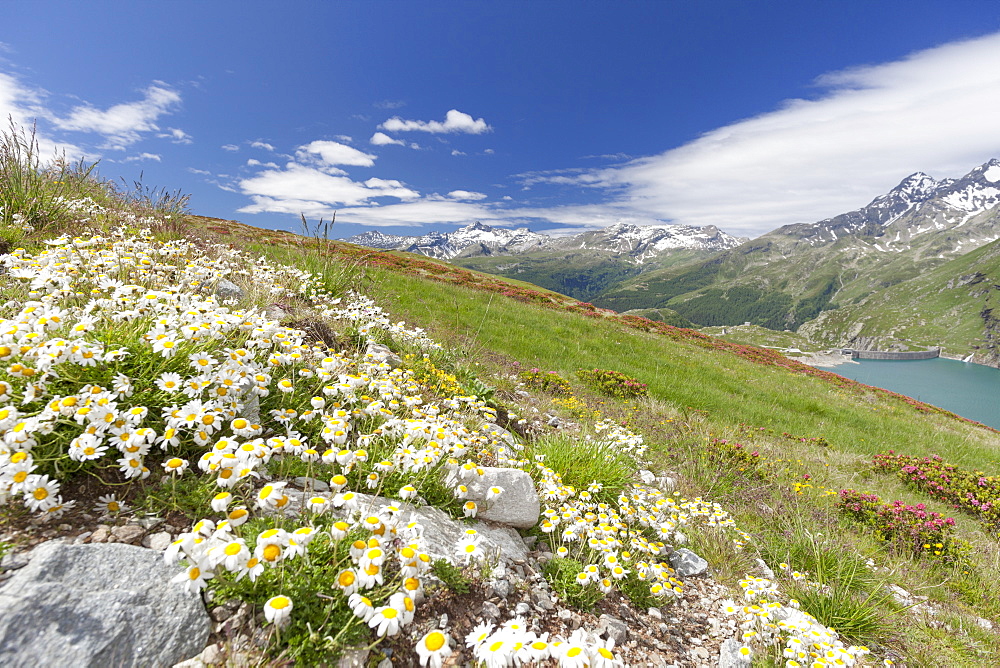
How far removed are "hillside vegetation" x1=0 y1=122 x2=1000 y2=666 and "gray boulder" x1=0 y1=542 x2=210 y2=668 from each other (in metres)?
0.17

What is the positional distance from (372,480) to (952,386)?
167m

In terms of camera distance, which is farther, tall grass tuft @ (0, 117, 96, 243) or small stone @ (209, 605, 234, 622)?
tall grass tuft @ (0, 117, 96, 243)

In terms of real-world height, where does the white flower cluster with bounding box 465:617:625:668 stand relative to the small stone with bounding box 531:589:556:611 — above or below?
above

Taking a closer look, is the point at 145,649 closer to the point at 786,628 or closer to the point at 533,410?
the point at 786,628

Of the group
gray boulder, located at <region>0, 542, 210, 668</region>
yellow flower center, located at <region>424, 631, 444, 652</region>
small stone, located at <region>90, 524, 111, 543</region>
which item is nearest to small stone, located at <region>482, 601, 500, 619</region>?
yellow flower center, located at <region>424, 631, 444, 652</region>

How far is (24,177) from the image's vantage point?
945 centimetres

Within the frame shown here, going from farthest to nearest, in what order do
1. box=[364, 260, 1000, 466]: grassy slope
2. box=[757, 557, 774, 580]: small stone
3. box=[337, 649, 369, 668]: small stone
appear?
1. box=[364, 260, 1000, 466]: grassy slope
2. box=[757, 557, 774, 580]: small stone
3. box=[337, 649, 369, 668]: small stone

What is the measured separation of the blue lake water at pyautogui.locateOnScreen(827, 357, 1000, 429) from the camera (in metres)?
79.4

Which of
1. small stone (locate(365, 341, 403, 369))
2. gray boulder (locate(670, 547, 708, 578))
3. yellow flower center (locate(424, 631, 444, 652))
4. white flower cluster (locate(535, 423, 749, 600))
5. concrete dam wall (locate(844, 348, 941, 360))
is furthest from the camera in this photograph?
concrete dam wall (locate(844, 348, 941, 360))

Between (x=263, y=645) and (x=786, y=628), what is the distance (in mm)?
3937

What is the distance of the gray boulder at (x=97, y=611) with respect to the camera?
74.4 inches

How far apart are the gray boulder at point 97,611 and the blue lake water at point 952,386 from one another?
77756 millimetres

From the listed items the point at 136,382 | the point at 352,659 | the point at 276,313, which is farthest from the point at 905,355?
the point at 136,382

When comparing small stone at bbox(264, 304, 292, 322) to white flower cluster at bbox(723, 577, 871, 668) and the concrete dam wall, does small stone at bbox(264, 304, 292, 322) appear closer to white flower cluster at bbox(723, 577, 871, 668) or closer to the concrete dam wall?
white flower cluster at bbox(723, 577, 871, 668)
